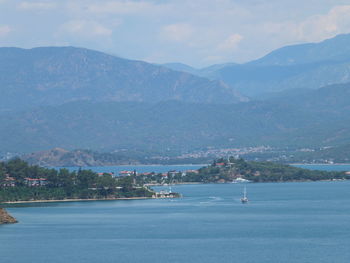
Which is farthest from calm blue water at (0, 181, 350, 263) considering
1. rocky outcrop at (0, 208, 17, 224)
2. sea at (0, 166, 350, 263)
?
rocky outcrop at (0, 208, 17, 224)

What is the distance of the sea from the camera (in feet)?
239

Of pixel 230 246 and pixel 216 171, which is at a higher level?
pixel 216 171

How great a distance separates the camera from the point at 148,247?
7762 centimetres

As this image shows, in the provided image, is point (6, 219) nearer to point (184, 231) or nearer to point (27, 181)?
point (184, 231)

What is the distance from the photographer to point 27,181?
131750mm

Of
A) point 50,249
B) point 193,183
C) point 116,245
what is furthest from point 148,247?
point 193,183

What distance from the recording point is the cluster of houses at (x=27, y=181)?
129 meters

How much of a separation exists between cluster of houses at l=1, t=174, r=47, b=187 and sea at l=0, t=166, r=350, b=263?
893 cm

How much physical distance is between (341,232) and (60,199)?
50579 millimetres

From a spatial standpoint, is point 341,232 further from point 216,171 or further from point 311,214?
point 216,171

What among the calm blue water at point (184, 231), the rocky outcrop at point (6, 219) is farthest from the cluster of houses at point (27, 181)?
the rocky outcrop at point (6, 219)

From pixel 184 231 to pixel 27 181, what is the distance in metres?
47.7

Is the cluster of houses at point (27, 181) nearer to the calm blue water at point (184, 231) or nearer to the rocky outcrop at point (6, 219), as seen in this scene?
the calm blue water at point (184, 231)

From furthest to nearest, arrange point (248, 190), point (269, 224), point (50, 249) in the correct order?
point (248, 190) < point (269, 224) < point (50, 249)
